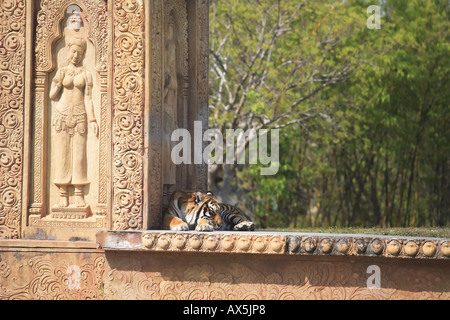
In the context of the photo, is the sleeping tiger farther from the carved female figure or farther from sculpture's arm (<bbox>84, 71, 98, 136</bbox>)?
sculpture's arm (<bbox>84, 71, 98, 136</bbox>)

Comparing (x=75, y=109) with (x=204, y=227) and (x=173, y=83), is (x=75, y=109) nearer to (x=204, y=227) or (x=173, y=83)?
(x=173, y=83)

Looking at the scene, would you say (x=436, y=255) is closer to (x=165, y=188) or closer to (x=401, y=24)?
(x=165, y=188)

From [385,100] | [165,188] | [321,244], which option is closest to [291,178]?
[385,100]

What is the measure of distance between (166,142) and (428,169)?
33.1 feet

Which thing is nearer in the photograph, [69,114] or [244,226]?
[69,114]

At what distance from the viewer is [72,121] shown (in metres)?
6.49

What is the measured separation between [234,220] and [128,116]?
1.58 meters

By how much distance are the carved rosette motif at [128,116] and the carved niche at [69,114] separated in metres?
0.21

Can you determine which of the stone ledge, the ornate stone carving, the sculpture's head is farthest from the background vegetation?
the stone ledge

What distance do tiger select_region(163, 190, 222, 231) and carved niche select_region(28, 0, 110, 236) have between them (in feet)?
2.24

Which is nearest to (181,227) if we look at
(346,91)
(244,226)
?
(244,226)

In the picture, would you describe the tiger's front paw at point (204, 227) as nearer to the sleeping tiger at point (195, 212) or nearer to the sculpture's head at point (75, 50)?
the sleeping tiger at point (195, 212)

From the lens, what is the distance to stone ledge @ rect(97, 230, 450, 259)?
5.38 m

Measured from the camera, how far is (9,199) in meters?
6.51
